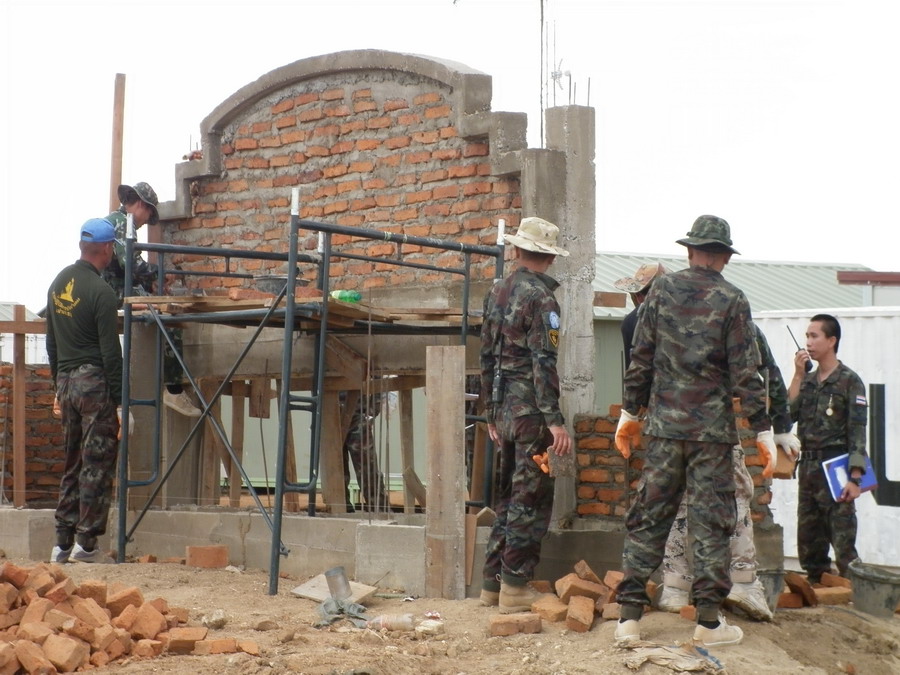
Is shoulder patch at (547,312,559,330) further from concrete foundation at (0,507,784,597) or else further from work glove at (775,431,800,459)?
concrete foundation at (0,507,784,597)

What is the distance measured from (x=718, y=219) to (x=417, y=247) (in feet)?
11.8

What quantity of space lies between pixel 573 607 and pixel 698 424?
4.11 feet

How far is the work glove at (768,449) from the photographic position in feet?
19.8

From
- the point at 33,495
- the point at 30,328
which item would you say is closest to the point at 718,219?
the point at 30,328

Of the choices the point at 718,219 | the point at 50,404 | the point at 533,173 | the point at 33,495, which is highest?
the point at 533,173

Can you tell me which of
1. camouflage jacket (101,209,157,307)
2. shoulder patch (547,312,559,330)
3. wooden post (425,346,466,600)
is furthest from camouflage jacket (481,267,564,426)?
camouflage jacket (101,209,157,307)

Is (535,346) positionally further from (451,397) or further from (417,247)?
(417,247)

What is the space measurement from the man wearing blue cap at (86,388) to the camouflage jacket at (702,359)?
13.4 feet

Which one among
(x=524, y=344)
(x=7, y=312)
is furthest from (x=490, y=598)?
(x=7, y=312)

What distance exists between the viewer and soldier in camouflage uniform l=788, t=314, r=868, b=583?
27.9 ft

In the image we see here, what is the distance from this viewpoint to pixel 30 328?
394 inches

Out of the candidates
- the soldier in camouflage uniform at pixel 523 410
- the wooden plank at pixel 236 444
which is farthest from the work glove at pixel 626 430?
the wooden plank at pixel 236 444

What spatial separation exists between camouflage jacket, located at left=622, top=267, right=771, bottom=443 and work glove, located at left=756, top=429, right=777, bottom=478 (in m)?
0.04

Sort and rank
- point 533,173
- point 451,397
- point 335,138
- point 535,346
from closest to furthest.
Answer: point 535,346, point 451,397, point 533,173, point 335,138
